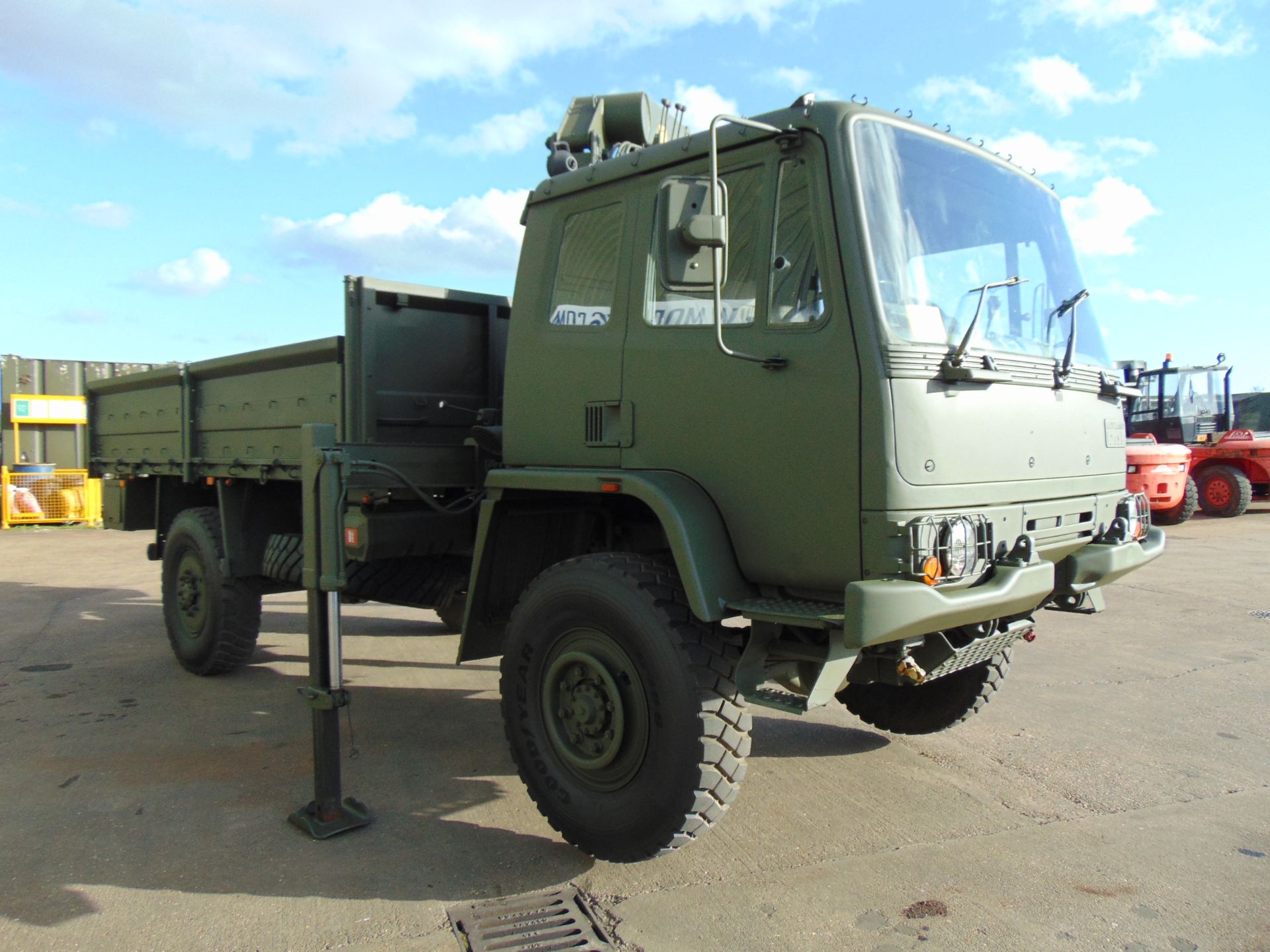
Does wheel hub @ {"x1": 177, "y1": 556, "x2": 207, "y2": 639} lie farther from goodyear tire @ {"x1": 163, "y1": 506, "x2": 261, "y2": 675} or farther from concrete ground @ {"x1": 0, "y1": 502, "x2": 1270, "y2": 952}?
concrete ground @ {"x1": 0, "y1": 502, "x2": 1270, "y2": 952}

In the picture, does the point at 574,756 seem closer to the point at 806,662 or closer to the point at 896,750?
the point at 806,662

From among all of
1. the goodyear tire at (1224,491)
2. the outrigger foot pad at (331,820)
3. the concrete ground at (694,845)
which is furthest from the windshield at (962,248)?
the goodyear tire at (1224,491)

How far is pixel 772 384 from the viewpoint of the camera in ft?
10.7

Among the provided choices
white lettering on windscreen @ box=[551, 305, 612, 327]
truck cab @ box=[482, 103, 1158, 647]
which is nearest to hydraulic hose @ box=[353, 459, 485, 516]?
truck cab @ box=[482, 103, 1158, 647]

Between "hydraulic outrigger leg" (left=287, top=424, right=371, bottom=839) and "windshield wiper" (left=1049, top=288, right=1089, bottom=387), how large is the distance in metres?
2.86

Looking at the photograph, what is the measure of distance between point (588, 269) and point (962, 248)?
1460mm

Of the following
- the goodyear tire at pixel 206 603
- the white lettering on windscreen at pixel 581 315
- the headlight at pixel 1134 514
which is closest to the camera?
the white lettering on windscreen at pixel 581 315

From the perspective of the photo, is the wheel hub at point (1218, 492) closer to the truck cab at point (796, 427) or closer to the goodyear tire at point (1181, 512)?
the goodyear tire at point (1181, 512)

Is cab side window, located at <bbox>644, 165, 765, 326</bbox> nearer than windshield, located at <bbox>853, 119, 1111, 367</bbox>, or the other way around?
windshield, located at <bbox>853, 119, 1111, 367</bbox>

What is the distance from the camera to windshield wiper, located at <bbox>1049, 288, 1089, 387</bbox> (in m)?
3.63

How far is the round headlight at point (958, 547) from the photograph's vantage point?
3.04m

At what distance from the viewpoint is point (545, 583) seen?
3.72 metres

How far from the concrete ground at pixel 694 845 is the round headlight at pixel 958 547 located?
117 cm

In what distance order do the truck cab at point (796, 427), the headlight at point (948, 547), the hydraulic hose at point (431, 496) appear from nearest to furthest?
the headlight at point (948, 547) → the truck cab at point (796, 427) → the hydraulic hose at point (431, 496)
